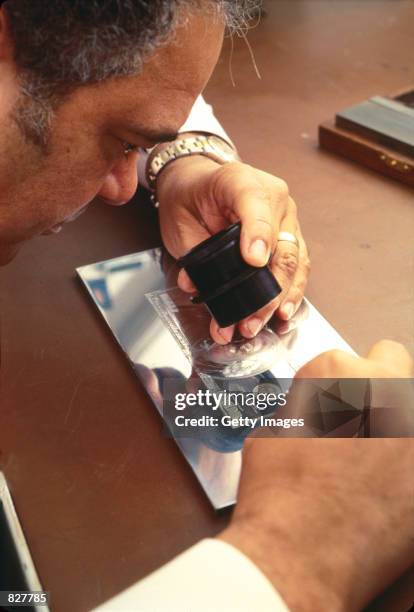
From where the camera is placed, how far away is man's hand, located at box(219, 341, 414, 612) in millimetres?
645

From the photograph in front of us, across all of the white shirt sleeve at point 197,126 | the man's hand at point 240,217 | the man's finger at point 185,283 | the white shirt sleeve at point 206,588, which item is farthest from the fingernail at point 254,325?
the white shirt sleeve at point 197,126

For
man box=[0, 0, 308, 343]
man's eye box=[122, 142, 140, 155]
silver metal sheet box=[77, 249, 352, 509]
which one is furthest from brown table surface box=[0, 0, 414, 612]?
man's eye box=[122, 142, 140, 155]

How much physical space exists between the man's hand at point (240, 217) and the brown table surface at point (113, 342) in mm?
60

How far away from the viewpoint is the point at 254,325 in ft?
3.13

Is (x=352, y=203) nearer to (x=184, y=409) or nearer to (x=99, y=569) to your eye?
(x=184, y=409)

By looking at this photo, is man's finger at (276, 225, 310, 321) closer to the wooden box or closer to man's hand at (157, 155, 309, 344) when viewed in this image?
man's hand at (157, 155, 309, 344)

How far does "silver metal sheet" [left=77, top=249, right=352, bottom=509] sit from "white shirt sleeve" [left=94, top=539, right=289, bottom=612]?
130 mm

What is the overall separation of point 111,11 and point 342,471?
531 millimetres

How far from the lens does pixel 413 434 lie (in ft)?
2.32

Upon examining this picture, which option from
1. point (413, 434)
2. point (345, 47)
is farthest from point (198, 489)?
point (345, 47)

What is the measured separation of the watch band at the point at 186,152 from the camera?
4.08 feet

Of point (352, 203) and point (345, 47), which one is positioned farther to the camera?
point (345, 47)

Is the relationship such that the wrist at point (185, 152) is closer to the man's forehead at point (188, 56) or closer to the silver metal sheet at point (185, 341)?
the silver metal sheet at point (185, 341)

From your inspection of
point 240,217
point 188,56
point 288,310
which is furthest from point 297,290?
point 188,56
